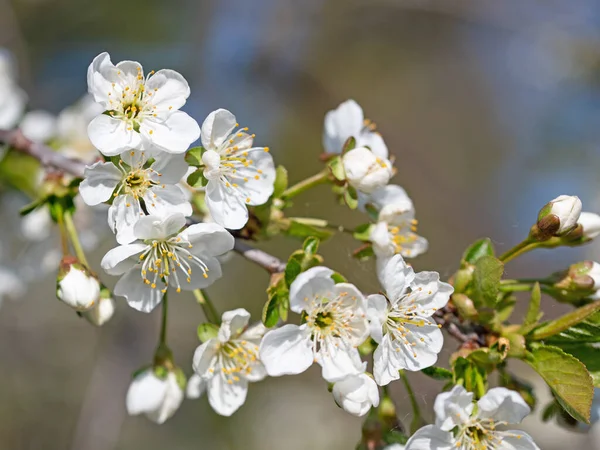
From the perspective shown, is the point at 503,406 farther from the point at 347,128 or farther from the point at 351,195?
the point at 347,128

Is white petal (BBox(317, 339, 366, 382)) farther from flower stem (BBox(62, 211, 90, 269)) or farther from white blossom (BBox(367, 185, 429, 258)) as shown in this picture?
flower stem (BBox(62, 211, 90, 269))

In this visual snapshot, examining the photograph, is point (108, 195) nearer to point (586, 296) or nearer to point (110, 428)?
point (586, 296)

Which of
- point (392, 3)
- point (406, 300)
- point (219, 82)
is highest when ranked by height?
point (392, 3)

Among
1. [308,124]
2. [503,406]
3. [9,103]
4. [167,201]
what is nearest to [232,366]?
[167,201]

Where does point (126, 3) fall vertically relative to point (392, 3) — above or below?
below

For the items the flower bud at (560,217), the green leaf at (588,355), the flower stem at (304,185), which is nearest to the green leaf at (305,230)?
the flower stem at (304,185)

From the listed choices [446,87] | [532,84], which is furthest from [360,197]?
[446,87]
